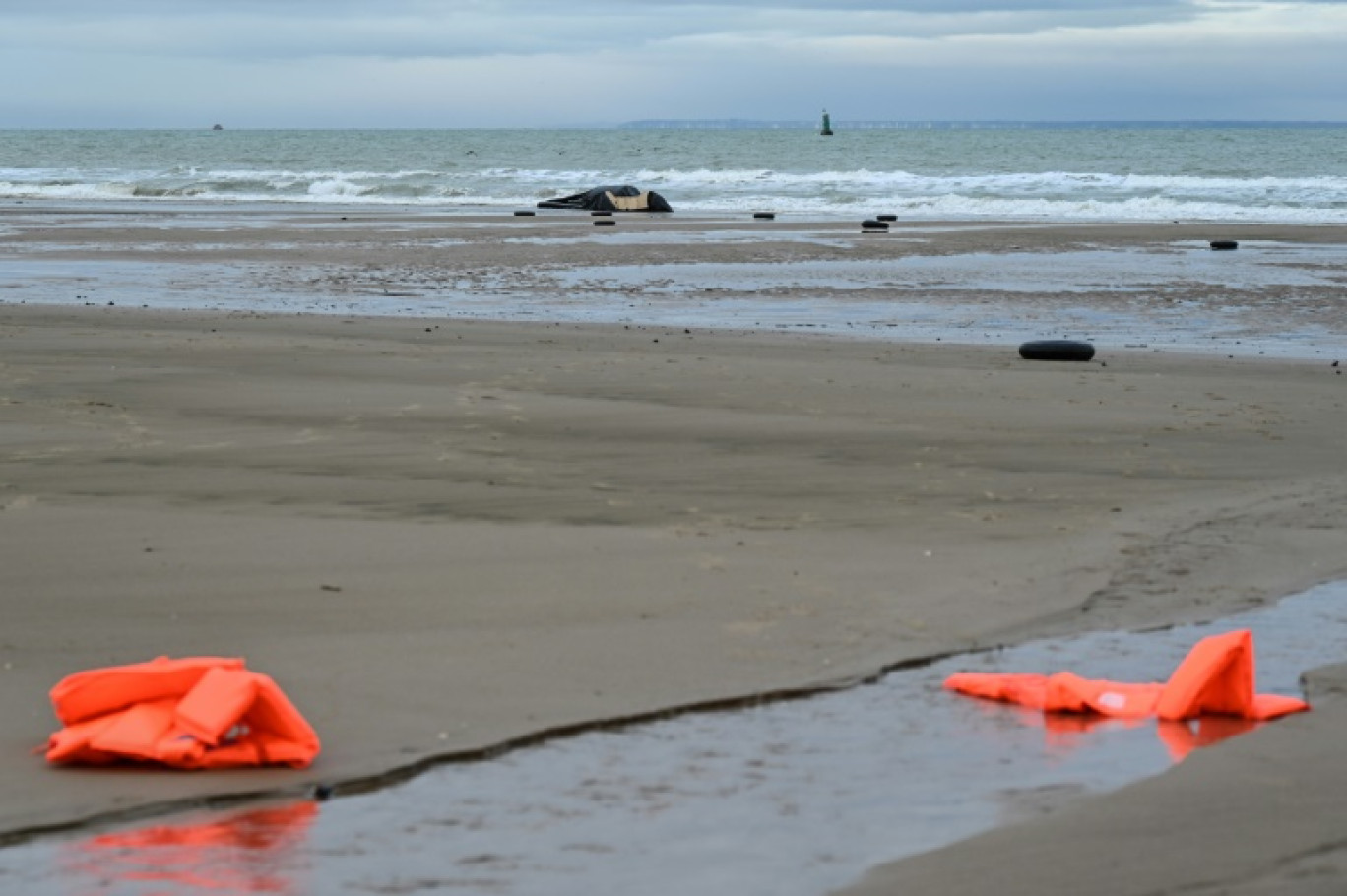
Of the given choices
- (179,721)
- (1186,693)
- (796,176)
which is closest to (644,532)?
(1186,693)

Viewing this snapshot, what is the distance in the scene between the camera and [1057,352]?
13586mm

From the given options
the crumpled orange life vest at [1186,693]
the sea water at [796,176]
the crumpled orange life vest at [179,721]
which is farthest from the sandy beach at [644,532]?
the sea water at [796,176]

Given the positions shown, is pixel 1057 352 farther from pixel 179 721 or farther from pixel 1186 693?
pixel 179 721

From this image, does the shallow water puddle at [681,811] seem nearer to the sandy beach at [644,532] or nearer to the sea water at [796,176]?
the sandy beach at [644,532]

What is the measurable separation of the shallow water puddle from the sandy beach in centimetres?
14

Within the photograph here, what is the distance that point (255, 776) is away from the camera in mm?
4645

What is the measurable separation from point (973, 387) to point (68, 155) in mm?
100080

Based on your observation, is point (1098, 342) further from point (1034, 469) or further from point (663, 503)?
point (663, 503)

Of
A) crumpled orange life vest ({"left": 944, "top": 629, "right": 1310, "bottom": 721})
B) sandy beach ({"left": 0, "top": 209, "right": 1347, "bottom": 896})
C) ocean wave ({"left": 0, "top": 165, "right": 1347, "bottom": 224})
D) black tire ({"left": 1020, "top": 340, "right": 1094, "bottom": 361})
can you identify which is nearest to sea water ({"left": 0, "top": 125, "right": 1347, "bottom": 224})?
ocean wave ({"left": 0, "top": 165, "right": 1347, "bottom": 224})

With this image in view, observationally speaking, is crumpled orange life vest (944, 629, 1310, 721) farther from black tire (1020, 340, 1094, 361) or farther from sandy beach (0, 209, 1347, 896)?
black tire (1020, 340, 1094, 361)

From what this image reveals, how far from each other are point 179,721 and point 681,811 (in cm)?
131

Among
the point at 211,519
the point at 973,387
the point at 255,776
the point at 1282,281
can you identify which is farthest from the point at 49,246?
the point at 255,776

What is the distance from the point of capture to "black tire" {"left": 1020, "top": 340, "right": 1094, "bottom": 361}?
13.5 metres

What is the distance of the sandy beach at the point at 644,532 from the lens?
184 inches
